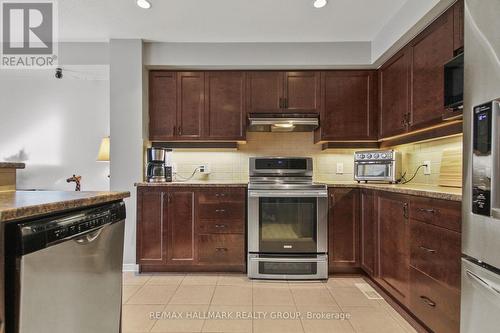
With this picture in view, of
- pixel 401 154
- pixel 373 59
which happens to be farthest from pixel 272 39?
pixel 401 154

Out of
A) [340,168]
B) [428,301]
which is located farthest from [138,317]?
[340,168]

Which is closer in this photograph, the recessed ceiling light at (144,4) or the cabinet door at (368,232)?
the recessed ceiling light at (144,4)

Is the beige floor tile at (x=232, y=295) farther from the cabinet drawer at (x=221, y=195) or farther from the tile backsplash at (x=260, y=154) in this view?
the tile backsplash at (x=260, y=154)

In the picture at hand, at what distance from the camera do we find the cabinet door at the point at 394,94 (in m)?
2.51

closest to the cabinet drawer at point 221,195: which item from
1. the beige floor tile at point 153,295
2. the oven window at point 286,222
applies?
the oven window at point 286,222

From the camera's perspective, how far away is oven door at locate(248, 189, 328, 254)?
2695 millimetres

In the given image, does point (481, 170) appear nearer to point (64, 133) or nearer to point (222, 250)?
point (222, 250)

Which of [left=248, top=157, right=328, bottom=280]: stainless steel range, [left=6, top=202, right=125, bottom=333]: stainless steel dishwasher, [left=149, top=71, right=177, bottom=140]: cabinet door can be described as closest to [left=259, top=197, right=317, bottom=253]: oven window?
[left=248, top=157, right=328, bottom=280]: stainless steel range

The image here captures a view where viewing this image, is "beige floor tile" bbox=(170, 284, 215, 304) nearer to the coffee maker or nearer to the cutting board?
the coffee maker

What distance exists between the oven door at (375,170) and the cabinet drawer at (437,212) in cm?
83

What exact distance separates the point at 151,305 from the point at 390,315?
6.08 feet

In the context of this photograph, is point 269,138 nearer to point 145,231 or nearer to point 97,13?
point 145,231

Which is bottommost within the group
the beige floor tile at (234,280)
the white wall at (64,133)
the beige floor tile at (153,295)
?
the beige floor tile at (153,295)

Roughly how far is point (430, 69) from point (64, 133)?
14.3ft
